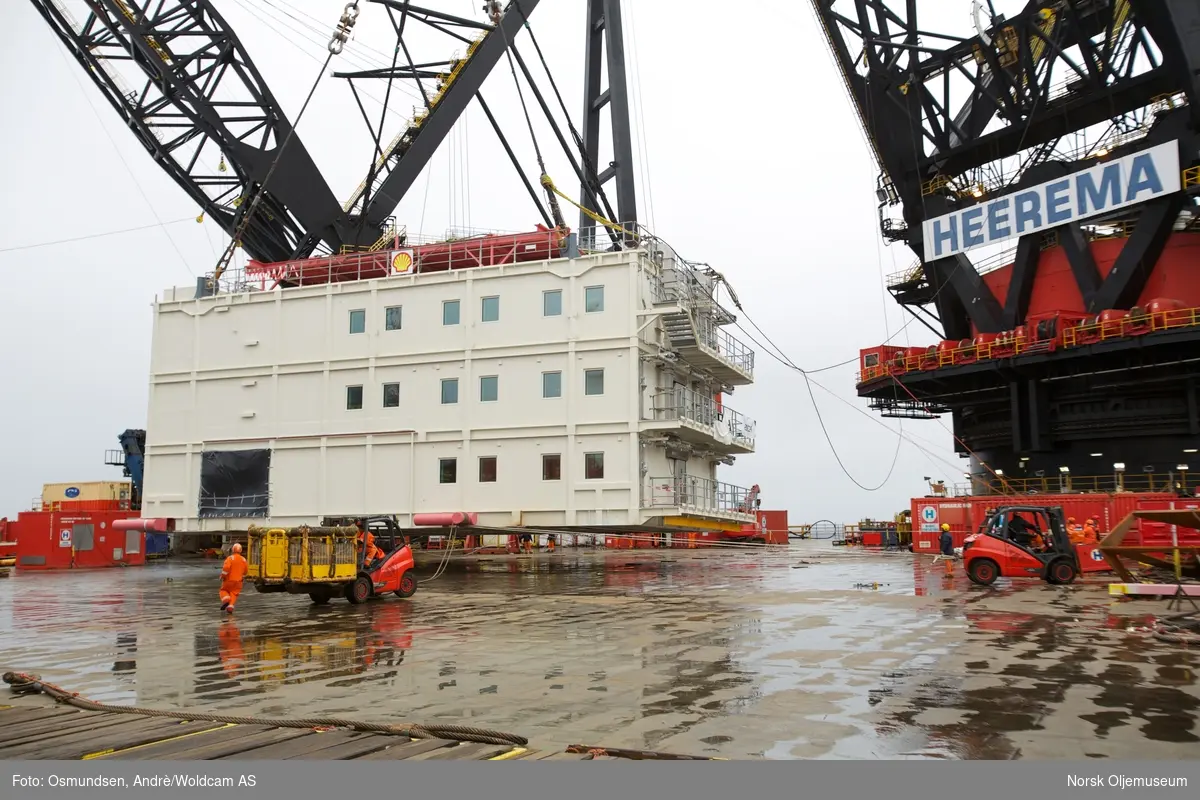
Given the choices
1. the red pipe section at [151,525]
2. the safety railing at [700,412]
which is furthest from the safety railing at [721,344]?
the red pipe section at [151,525]

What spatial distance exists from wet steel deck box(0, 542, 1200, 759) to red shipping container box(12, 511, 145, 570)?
20.6 metres

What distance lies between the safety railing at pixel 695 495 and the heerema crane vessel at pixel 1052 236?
31.4 ft

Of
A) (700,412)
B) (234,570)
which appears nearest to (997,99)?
(700,412)

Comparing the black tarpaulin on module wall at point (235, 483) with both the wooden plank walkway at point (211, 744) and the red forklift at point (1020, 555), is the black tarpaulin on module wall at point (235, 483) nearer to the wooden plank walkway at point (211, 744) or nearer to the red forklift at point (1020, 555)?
the red forklift at point (1020, 555)

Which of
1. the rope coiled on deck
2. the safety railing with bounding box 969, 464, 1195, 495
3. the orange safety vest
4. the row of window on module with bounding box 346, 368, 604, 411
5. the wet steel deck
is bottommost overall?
the wet steel deck

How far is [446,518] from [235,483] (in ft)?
29.7

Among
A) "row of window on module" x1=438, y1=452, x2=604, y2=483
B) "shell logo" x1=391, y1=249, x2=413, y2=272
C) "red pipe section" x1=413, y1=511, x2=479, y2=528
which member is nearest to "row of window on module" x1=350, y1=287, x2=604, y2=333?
"shell logo" x1=391, y1=249, x2=413, y2=272

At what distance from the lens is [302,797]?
544 cm

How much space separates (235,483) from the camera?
3178 centimetres

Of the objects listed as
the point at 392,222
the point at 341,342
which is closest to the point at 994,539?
the point at 341,342

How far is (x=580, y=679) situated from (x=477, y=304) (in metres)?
21.3

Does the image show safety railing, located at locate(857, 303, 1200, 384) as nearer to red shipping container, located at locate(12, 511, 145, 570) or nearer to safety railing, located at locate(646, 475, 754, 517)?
safety railing, located at locate(646, 475, 754, 517)

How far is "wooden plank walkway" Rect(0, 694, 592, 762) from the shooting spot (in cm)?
609

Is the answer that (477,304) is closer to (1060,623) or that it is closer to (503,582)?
(503,582)
